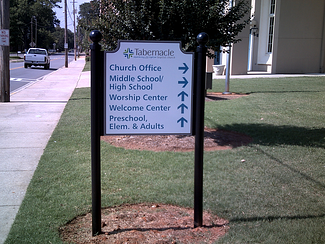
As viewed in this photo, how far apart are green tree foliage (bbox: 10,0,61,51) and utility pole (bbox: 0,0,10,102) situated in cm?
7045

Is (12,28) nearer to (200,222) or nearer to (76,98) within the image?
(76,98)

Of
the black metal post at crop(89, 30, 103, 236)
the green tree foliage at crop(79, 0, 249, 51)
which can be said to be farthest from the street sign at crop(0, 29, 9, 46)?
the black metal post at crop(89, 30, 103, 236)

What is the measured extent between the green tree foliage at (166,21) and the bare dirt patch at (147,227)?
3516 millimetres

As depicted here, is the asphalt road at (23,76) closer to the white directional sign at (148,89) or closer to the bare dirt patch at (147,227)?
the bare dirt patch at (147,227)

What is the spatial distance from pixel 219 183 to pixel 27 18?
3698 inches

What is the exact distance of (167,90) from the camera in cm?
372

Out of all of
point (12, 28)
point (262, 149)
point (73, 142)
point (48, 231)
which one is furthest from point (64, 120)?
point (12, 28)

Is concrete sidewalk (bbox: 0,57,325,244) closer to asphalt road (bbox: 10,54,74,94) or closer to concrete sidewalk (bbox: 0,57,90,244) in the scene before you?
concrete sidewalk (bbox: 0,57,90,244)

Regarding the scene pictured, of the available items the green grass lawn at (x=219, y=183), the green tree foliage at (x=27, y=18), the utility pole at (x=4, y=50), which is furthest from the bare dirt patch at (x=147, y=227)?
the green tree foliage at (x=27, y=18)

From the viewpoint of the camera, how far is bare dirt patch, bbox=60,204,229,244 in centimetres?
350

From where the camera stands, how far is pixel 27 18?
291ft

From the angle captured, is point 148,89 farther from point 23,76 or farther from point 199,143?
point 23,76

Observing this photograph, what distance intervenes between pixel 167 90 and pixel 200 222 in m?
1.40

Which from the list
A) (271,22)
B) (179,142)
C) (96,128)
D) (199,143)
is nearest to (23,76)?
(271,22)
